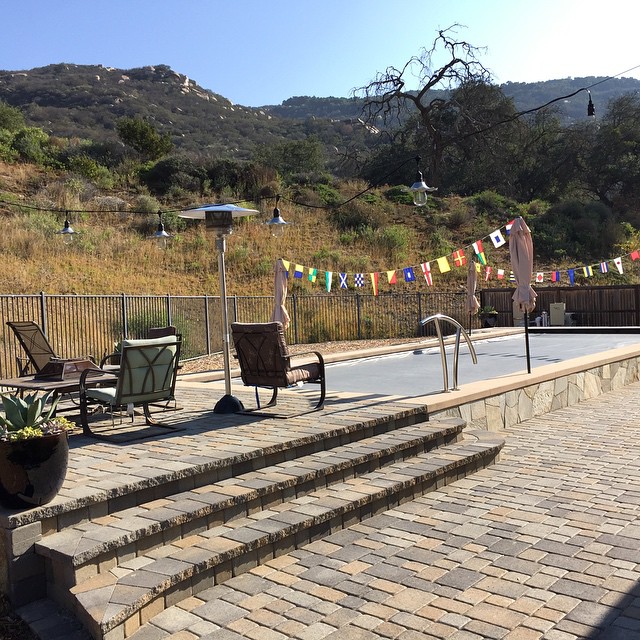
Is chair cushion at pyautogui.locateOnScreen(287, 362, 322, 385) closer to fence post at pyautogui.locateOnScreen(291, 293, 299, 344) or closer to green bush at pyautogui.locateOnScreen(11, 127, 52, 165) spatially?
fence post at pyautogui.locateOnScreen(291, 293, 299, 344)

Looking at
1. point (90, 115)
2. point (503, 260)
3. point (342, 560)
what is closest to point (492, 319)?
point (503, 260)

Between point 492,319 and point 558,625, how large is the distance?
2154 cm

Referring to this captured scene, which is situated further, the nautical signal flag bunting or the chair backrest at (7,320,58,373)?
the nautical signal flag bunting

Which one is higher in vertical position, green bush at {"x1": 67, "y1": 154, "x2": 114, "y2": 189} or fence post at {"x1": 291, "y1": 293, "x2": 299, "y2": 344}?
green bush at {"x1": 67, "y1": 154, "x2": 114, "y2": 189}

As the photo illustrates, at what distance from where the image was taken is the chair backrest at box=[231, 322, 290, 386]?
651 cm

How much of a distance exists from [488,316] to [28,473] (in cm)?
2175

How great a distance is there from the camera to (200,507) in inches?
157

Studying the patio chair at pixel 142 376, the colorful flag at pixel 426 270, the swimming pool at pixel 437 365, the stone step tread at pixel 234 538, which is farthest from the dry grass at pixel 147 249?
the stone step tread at pixel 234 538

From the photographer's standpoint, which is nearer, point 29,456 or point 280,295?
point 29,456

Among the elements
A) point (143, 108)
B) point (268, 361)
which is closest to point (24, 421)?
point (268, 361)

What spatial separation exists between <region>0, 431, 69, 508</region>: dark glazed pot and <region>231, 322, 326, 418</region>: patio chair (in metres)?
2.99

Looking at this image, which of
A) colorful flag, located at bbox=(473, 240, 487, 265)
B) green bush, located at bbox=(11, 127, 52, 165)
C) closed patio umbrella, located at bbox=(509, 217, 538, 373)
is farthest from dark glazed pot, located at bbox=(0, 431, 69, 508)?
green bush, located at bbox=(11, 127, 52, 165)

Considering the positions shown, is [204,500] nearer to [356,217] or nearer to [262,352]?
[262,352]

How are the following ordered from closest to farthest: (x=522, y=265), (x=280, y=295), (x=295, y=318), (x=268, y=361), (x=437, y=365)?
(x=268, y=361)
(x=522, y=265)
(x=280, y=295)
(x=437, y=365)
(x=295, y=318)
